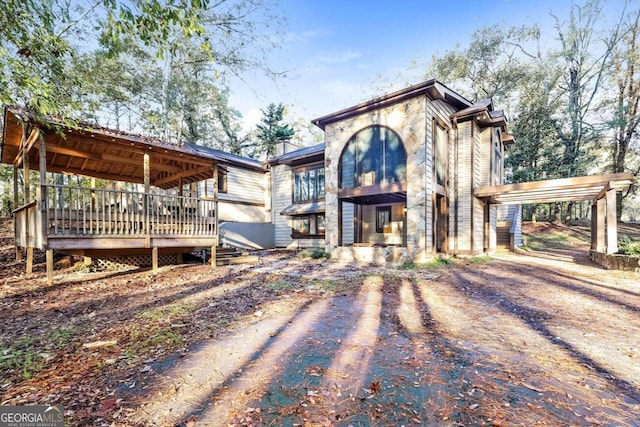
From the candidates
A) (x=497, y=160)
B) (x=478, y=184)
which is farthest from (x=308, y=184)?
(x=497, y=160)

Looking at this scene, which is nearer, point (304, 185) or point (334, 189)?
point (334, 189)

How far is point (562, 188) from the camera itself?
33.8ft

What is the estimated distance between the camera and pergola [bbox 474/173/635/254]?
927 cm

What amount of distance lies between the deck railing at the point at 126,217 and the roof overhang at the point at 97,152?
1.21 meters

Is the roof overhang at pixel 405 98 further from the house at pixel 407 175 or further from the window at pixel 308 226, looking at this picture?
the window at pixel 308 226

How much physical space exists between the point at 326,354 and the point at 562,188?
37.9ft

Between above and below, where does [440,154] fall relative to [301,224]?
above

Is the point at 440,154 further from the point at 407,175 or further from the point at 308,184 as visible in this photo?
the point at 308,184

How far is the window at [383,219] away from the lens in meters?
14.5

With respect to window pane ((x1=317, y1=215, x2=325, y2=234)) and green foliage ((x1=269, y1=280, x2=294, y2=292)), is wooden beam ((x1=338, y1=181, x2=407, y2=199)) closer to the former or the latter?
window pane ((x1=317, y1=215, x2=325, y2=234))

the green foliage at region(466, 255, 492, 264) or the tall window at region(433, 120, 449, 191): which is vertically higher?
the tall window at region(433, 120, 449, 191)

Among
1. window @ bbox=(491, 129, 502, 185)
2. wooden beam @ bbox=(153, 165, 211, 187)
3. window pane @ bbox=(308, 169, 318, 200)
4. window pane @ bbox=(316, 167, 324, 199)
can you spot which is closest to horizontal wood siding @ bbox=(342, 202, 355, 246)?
window pane @ bbox=(316, 167, 324, 199)

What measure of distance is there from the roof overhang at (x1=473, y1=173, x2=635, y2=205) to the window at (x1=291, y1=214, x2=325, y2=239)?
742 centimetres

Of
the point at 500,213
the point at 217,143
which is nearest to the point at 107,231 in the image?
the point at 500,213
